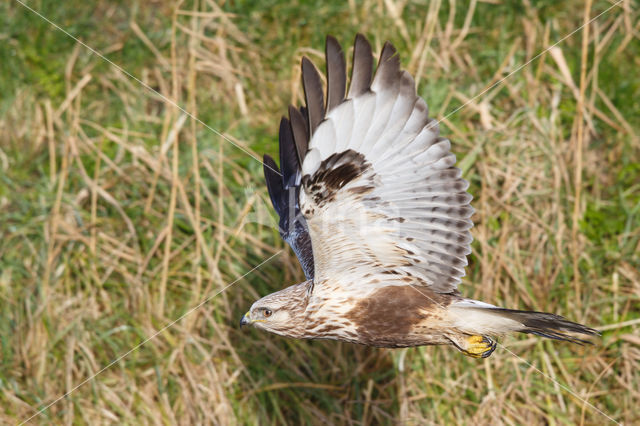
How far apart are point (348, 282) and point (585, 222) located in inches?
93.5

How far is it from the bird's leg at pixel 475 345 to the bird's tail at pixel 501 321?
3cm

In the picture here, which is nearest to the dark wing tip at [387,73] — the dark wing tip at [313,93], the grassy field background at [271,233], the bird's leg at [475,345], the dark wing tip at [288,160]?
the dark wing tip at [313,93]

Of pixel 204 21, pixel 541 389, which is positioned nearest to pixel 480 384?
pixel 541 389

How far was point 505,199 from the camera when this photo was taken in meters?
5.21

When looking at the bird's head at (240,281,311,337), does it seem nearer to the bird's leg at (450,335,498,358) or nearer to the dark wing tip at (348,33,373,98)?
the bird's leg at (450,335,498,358)

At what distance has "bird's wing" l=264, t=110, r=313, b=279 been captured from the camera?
3861mm

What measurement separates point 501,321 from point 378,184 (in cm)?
90

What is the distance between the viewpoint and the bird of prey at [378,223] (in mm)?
3276

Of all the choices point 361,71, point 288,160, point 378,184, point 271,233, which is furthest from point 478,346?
point 271,233

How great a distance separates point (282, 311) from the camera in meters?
3.74

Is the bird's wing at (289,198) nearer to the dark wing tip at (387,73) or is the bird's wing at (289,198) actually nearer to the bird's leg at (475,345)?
the dark wing tip at (387,73)

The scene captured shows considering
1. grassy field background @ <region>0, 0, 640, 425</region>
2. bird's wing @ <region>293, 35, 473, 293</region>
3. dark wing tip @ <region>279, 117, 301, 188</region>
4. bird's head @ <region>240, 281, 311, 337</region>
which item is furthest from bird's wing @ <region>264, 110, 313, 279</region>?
grassy field background @ <region>0, 0, 640, 425</region>

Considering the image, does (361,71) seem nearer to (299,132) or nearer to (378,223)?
(299,132)

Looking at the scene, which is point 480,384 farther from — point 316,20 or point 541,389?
point 316,20
